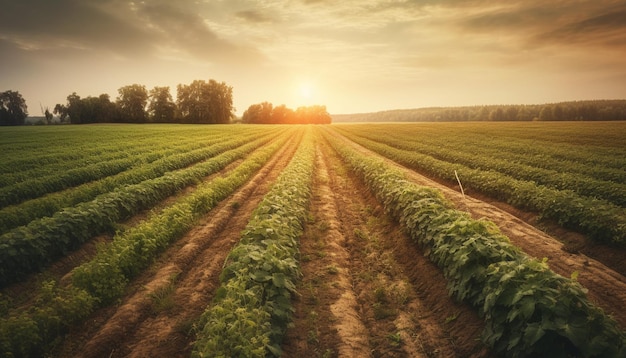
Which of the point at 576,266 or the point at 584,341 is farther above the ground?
A: the point at 584,341

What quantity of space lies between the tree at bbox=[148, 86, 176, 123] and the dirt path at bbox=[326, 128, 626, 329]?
106297 mm

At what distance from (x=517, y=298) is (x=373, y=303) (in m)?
3.16

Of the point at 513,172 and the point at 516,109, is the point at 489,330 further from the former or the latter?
the point at 516,109

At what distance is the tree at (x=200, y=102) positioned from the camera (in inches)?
4077

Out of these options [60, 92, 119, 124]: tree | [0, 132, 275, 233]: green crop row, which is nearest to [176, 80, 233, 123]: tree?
[60, 92, 119, 124]: tree

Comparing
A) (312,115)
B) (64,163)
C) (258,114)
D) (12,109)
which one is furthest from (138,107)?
(312,115)

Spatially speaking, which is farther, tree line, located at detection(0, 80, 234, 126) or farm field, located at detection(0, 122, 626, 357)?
tree line, located at detection(0, 80, 234, 126)

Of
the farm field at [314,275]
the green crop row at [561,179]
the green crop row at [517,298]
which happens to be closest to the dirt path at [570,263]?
the farm field at [314,275]

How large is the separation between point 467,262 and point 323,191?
35.0 ft

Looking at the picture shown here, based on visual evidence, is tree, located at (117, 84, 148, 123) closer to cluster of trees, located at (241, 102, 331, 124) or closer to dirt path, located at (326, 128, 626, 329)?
cluster of trees, located at (241, 102, 331, 124)

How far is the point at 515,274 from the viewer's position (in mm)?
4996

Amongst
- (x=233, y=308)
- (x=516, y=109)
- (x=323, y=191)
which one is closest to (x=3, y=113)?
(x=323, y=191)

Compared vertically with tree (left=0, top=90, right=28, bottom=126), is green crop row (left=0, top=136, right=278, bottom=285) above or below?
below

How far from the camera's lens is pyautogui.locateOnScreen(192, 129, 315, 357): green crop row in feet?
14.0
